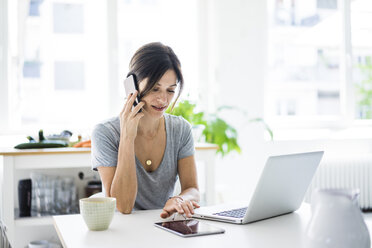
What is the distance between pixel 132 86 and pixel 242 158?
79.3 inches

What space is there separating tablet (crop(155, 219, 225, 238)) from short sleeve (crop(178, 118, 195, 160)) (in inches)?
23.6

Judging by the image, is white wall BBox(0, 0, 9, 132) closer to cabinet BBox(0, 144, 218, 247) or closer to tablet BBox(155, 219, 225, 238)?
cabinet BBox(0, 144, 218, 247)

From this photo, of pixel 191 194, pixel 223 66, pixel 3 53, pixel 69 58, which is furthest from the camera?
pixel 223 66

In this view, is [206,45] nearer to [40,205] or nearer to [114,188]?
[40,205]

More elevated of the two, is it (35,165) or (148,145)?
(148,145)

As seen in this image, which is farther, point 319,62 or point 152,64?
point 319,62

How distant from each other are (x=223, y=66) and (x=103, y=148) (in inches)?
79.7

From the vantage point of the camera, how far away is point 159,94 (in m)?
1.71

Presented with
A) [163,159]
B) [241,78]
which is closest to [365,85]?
[241,78]

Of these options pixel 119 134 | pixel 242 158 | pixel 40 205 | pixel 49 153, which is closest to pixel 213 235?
pixel 119 134

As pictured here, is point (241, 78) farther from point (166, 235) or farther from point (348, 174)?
point (166, 235)

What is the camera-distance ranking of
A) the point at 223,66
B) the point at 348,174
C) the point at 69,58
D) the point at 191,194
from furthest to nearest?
the point at 348,174 → the point at 223,66 → the point at 69,58 → the point at 191,194

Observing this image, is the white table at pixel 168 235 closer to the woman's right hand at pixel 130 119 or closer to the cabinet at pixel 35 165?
the woman's right hand at pixel 130 119

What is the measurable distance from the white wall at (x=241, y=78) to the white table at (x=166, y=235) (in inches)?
87.3
